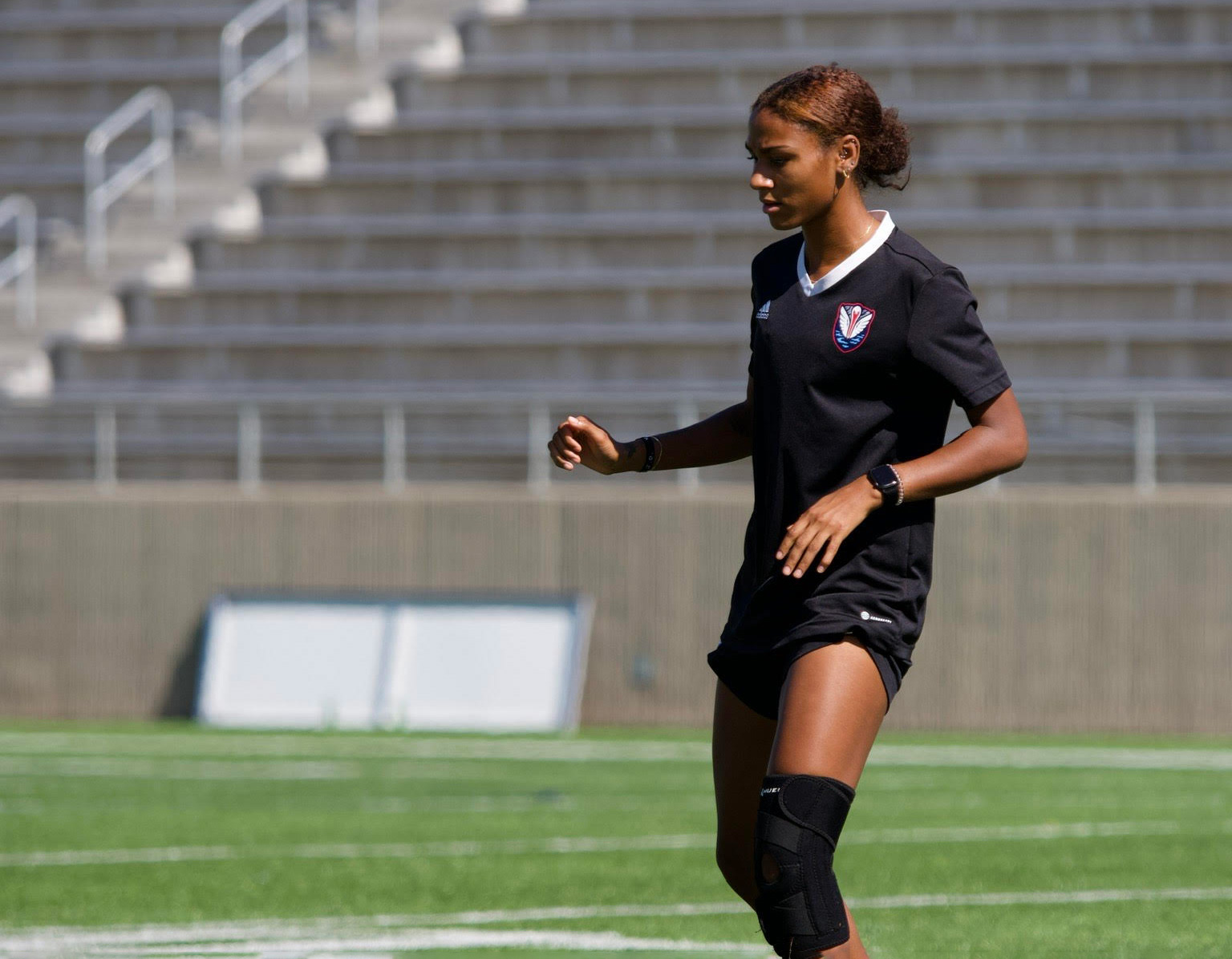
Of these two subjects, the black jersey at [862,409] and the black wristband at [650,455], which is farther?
the black wristband at [650,455]

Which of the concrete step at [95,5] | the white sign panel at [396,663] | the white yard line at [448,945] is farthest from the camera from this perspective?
the concrete step at [95,5]

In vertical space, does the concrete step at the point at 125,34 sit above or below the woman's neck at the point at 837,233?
above

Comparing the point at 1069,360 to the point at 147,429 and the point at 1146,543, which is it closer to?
the point at 1146,543

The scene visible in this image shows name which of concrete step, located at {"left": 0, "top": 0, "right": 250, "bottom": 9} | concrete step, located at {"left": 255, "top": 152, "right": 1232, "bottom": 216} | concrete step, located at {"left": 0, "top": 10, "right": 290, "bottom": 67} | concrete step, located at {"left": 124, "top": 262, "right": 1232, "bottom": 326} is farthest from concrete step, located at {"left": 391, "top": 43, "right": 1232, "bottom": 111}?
concrete step, located at {"left": 0, "top": 0, "right": 250, "bottom": 9}

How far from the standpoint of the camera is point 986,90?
1952 cm

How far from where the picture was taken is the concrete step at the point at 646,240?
1805 cm

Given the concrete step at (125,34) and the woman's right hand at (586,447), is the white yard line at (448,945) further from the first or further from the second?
the concrete step at (125,34)

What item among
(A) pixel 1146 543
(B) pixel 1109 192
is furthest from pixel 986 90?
(A) pixel 1146 543

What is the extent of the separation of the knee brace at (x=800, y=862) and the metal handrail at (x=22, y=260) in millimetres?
16598

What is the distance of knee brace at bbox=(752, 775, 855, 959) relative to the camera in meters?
3.98

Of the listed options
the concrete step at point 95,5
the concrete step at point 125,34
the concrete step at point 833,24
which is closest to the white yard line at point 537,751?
the concrete step at point 833,24

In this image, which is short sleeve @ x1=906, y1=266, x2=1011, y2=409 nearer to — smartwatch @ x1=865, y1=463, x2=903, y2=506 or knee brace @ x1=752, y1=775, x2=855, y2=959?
smartwatch @ x1=865, y1=463, x2=903, y2=506

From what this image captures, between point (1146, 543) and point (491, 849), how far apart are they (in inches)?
275

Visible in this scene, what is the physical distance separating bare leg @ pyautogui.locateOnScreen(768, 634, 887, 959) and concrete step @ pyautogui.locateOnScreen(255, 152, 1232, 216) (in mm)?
13881
